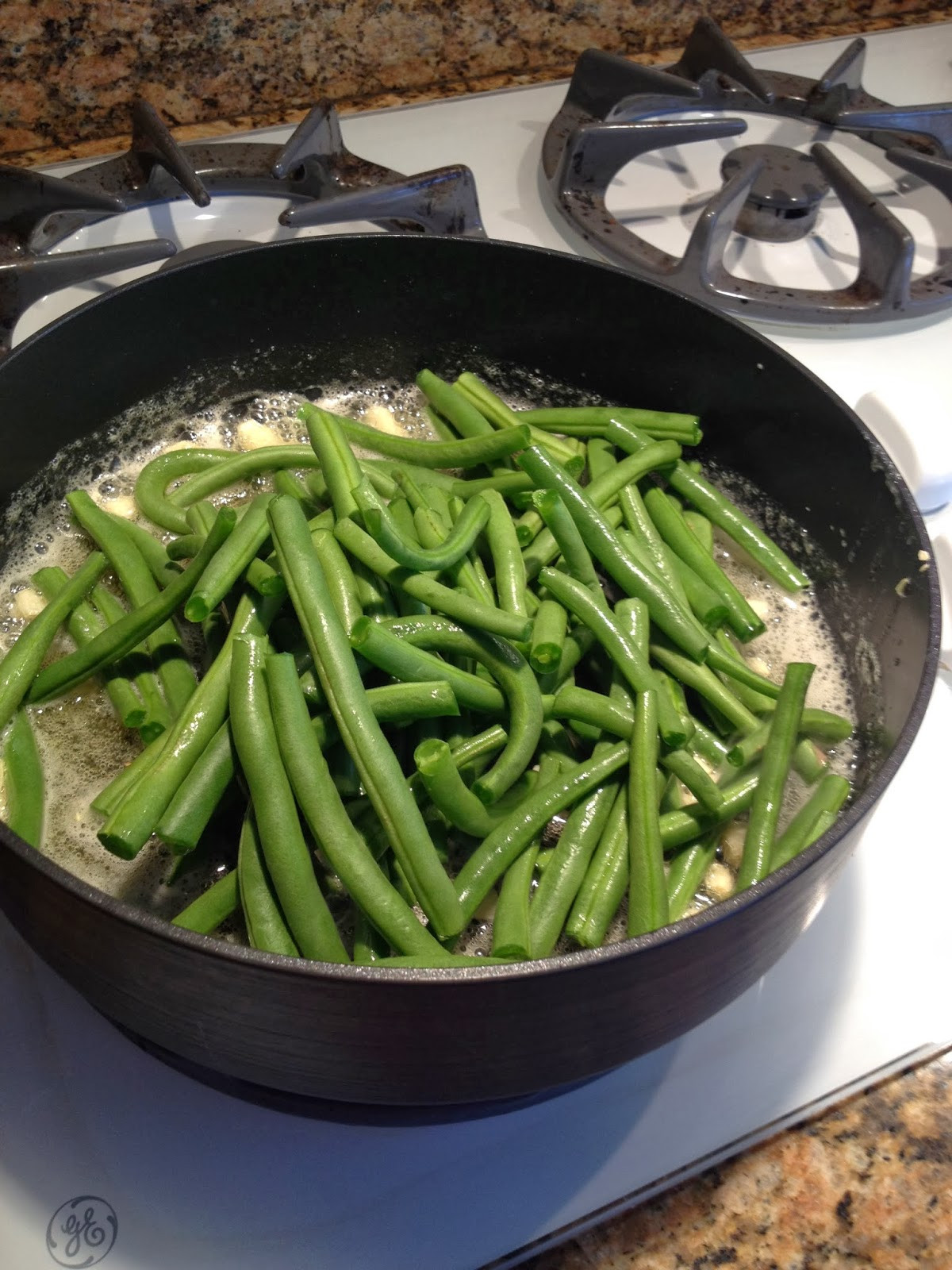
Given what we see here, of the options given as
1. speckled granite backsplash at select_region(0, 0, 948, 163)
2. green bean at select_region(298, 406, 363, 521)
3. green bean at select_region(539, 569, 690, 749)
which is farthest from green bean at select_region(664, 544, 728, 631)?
speckled granite backsplash at select_region(0, 0, 948, 163)

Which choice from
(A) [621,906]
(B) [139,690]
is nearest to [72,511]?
(B) [139,690]

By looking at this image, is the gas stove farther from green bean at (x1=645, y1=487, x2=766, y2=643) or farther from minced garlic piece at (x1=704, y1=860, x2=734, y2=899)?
green bean at (x1=645, y1=487, x2=766, y2=643)

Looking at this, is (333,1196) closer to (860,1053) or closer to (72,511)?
(860,1053)

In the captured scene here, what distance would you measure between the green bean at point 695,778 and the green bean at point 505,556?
180mm

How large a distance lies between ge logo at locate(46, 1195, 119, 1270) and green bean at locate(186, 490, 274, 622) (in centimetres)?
45

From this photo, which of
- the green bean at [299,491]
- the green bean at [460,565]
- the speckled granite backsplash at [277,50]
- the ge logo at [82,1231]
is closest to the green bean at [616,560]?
the green bean at [460,565]

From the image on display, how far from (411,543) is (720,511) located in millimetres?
401

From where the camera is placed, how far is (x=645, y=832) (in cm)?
83

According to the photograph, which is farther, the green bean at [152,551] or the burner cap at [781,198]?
the burner cap at [781,198]

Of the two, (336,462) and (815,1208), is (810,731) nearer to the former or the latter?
(815,1208)

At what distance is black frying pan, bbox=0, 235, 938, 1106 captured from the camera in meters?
0.63

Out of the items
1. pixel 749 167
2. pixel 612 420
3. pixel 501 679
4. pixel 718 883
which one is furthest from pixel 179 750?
pixel 749 167

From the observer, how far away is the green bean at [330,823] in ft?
2.46

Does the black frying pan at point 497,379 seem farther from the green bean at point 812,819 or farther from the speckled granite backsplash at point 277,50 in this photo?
the speckled granite backsplash at point 277,50
